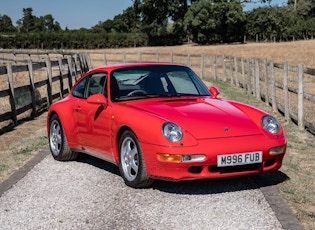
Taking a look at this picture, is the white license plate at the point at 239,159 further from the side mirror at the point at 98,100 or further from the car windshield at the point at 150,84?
the side mirror at the point at 98,100

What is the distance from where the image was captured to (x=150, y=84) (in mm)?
6805

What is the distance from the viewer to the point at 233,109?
640 cm

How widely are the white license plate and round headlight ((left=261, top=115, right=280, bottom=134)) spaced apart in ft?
1.30

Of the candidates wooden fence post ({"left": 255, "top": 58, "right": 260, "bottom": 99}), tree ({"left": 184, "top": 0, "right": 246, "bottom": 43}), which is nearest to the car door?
wooden fence post ({"left": 255, "top": 58, "right": 260, "bottom": 99})

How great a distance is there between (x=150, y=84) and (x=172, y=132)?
1.27 m

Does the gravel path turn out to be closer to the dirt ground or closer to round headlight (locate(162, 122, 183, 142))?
round headlight (locate(162, 122, 183, 142))

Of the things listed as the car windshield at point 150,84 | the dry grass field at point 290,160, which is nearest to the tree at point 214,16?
the dry grass field at point 290,160

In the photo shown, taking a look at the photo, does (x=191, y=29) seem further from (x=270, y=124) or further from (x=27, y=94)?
(x=270, y=124)

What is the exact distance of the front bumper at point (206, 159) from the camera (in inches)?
220

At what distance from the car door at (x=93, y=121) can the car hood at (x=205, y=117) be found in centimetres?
55

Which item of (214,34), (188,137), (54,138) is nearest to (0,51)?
(54,138)

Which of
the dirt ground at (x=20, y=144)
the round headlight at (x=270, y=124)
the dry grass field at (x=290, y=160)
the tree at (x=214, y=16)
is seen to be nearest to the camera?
the dry grass field at (x=290, y=160)

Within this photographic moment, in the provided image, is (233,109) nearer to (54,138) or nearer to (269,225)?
(269,225)

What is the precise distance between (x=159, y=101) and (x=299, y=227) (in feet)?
8.00
